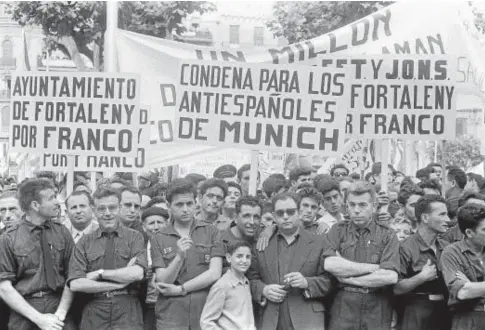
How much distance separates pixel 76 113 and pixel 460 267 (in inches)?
191

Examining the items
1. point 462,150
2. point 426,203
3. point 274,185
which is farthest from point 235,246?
point 462,150

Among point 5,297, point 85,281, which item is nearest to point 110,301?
point 85,281

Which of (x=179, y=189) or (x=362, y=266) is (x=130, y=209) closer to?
(x=179, y=189)

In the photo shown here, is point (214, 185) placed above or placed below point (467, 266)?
above

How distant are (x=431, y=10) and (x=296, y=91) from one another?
3721 mm

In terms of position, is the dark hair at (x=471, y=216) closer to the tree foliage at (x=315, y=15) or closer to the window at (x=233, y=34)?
the tree foliage at (x=315, y=15)

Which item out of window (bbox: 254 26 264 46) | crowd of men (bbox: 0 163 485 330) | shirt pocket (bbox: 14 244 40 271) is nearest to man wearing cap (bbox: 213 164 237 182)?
crowd of men (bbox: 0 163 485 330)

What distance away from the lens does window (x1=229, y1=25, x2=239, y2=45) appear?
293ft

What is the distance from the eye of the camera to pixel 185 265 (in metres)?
7.34

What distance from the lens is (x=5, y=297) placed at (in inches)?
284

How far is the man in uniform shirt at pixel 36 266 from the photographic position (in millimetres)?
7215

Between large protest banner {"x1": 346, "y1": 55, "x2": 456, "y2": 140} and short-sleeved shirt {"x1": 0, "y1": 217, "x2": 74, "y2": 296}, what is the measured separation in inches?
Result: 159

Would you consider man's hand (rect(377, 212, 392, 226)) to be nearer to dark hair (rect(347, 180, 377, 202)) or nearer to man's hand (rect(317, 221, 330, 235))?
man's hand (rect(317, 221, 330, 235))

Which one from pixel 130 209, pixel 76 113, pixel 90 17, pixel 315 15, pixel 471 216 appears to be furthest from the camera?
pixel 315 15
